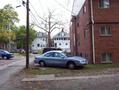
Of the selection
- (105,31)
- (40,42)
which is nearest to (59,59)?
(105,31)

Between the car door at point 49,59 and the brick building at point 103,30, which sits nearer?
the car door at point 49,59

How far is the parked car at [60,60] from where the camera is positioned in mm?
29562

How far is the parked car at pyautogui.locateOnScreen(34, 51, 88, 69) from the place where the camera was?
29.6m

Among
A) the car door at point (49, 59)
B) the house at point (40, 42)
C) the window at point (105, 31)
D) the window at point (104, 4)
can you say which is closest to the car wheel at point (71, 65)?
the car door at point (49, 59)

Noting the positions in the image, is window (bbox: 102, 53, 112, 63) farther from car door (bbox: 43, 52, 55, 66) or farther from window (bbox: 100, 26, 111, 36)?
car door (bbox: 43, 52, 55, 66)

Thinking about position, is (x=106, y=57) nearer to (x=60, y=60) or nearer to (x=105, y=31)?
(x=105, y=31)

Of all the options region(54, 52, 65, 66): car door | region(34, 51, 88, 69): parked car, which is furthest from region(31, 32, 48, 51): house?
region(54, 52, 65, 66): car door

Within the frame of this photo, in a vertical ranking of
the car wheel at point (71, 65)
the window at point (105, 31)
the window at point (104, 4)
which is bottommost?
the car wheel at point (71, 65)

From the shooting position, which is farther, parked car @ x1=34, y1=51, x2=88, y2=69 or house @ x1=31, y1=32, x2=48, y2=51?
house @ x1=31, y1=32, x2=48, y2=51

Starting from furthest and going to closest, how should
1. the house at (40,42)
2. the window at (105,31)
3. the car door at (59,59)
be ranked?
the house at (40,42) → the window at (105,31) → the car door at (59,59)

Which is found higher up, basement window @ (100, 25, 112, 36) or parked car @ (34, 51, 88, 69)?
basement window @ (100, 25, 112, 36)

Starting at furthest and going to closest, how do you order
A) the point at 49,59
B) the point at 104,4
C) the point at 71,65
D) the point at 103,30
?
the point at 104,4 → the point at 103,30 → the point at 49,59 → the point at 71,65

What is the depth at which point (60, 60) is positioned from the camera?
30.5 metres

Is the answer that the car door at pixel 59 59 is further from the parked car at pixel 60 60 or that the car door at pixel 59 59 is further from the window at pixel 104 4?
the window at pixel 104 4
